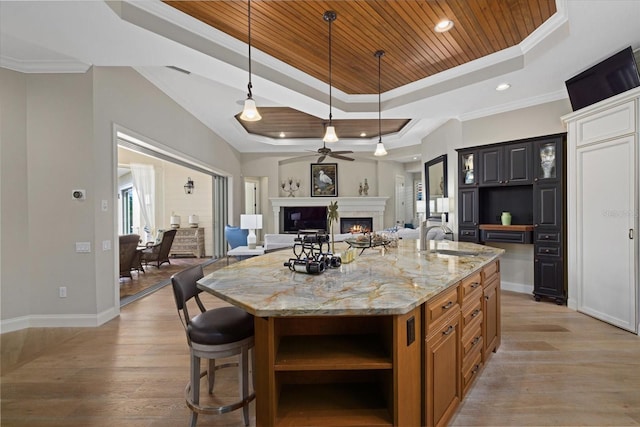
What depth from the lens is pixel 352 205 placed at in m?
8.89

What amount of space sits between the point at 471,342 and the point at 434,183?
5.16m

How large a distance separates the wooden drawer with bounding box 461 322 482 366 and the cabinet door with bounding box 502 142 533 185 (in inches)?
121

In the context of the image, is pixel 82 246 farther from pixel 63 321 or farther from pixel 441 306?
pixel 441 306

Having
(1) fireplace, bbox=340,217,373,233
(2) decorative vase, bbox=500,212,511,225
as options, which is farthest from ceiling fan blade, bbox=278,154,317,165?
(2) decorative vase, bbox=500,212,511,225

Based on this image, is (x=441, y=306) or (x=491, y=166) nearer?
(x=441, y=306)

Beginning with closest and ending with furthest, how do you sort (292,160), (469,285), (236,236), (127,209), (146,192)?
(469,285) → (236,236) → (146,192) → (127,209) → (292,160)

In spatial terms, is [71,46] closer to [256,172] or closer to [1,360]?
[1,360]

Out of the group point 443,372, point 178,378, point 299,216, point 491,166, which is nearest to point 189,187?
point 299,216

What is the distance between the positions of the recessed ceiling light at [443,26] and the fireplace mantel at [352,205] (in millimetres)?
5950

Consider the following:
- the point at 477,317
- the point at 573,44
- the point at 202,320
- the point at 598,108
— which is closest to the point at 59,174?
the point at 202,320

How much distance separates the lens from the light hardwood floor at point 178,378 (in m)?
1.89

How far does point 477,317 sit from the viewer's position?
216cm

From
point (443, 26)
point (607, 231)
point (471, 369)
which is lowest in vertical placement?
point (471, 369)

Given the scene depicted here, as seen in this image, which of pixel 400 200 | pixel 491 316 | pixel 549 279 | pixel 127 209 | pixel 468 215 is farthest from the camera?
pixel 400 200
